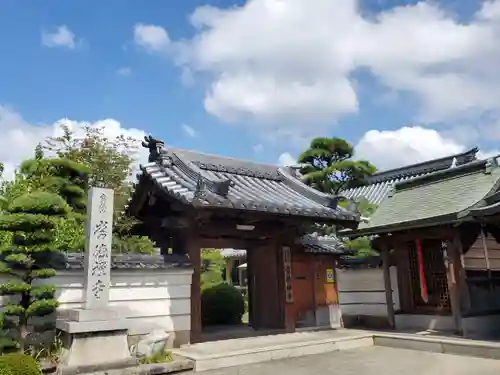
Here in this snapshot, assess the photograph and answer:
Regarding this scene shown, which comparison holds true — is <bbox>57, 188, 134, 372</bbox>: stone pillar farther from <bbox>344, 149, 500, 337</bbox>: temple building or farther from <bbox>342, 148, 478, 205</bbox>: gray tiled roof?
<bbox>342, 148, 478, 205</bbox>: gray tiled roof

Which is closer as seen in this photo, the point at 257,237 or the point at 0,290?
the point at 0,290

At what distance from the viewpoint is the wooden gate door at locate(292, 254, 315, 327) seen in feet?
42.3

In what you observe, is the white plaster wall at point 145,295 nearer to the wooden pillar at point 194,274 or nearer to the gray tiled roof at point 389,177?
the wooden pillar at point 194,274

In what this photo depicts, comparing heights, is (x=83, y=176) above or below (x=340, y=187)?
below

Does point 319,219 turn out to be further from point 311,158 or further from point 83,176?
point 311,158

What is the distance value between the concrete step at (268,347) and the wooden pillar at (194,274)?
0.38 m

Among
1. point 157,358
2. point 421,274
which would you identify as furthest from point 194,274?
point 421,274

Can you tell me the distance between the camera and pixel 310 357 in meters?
9.54

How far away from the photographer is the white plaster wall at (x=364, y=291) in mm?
13312

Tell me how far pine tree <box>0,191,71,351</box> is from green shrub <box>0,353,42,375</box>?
1.36 metres

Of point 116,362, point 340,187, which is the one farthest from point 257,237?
point 340,187

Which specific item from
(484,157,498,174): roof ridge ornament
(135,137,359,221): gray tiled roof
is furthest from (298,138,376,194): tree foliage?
(484,157,498,174): roof ridge ornament

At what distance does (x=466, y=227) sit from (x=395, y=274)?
121 inches

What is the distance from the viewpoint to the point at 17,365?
19.7 feet
